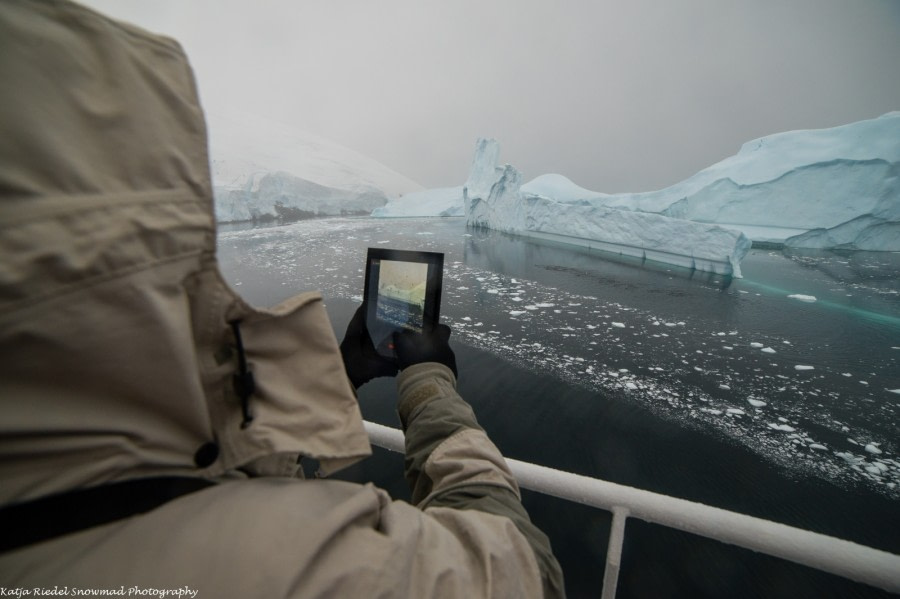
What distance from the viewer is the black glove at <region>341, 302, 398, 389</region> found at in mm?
1146

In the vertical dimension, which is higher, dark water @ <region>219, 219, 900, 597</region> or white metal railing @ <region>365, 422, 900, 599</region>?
white metal railing @ <region>365, 422, 900, 599</region>

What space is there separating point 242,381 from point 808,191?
16807 millimetres

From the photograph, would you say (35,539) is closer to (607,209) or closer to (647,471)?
(647,471)

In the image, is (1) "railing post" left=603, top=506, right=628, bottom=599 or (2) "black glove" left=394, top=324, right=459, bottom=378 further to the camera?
(2) "black glove" left=394, top=324, right=459, bottom=378

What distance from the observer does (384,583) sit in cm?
33

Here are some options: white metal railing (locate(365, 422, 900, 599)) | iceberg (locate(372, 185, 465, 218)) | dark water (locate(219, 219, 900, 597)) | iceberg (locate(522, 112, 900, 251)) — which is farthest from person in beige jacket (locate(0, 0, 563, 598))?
iceberg (locate(372, 185, 465, 218))

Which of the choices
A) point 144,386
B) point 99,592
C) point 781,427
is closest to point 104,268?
point 144,386

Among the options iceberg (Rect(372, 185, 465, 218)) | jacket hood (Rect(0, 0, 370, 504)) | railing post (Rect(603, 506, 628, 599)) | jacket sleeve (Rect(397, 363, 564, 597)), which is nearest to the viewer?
jacket hood (Rect(0, 0, 370, 504))

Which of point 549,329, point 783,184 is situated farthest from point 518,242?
point 783,184

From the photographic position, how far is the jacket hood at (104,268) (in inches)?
8.9

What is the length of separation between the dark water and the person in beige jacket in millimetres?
1758

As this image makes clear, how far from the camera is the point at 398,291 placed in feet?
3.90

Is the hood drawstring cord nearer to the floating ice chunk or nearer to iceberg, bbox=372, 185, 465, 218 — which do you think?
the floating ice chunk

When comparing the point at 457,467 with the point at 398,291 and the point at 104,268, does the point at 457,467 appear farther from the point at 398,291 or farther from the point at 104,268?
the point at 398,291
